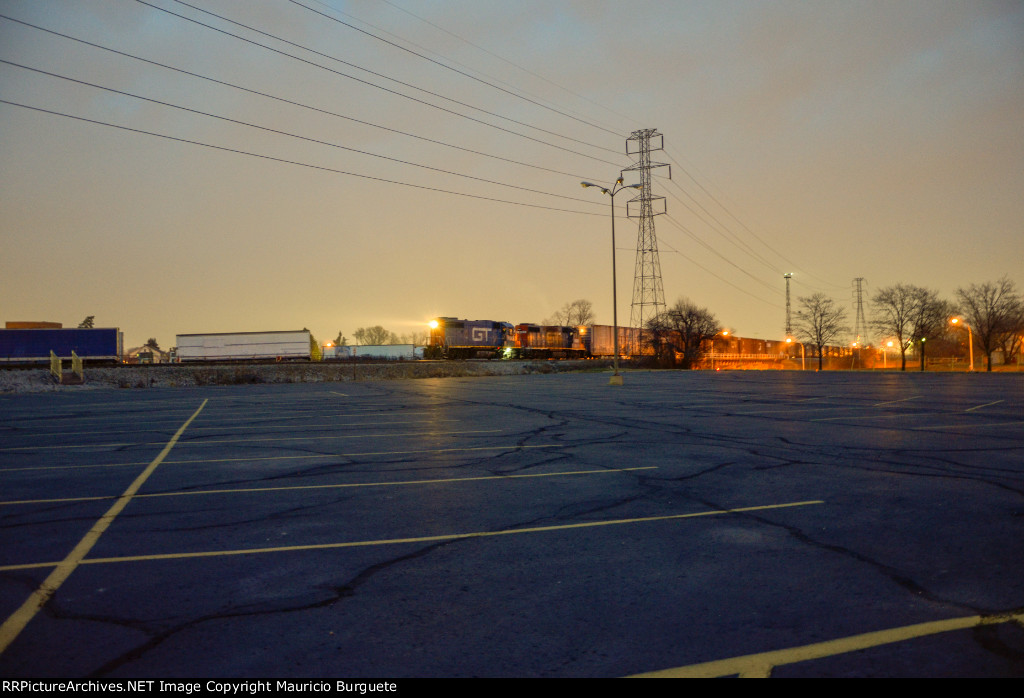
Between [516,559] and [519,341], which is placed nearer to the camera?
[516,559]

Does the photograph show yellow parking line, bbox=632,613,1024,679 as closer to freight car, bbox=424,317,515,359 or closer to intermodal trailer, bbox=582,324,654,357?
freight car, bbox=424,317,515,359

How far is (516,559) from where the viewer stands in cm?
505

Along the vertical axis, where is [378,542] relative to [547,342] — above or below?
below

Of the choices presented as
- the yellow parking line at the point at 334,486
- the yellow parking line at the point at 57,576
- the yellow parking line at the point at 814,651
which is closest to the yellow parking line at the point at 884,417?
the yellow parking line at the point at 334,486

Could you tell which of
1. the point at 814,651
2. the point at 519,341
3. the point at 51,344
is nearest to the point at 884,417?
the point at 814,651

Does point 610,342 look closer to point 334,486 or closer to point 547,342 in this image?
point 547,342

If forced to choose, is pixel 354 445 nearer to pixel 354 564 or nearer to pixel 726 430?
pixel 354 564

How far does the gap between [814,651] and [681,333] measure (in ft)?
228

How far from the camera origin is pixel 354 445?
11.6 m

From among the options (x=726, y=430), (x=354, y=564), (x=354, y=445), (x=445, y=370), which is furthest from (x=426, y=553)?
(x=445, y=370)

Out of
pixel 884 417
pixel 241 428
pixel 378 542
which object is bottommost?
pixel 884 417

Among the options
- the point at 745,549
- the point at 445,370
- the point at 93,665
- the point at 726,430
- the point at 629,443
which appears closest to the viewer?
the point at 93,665

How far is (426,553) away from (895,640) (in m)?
3.45

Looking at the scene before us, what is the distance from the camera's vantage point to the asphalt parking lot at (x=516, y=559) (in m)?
3.42
